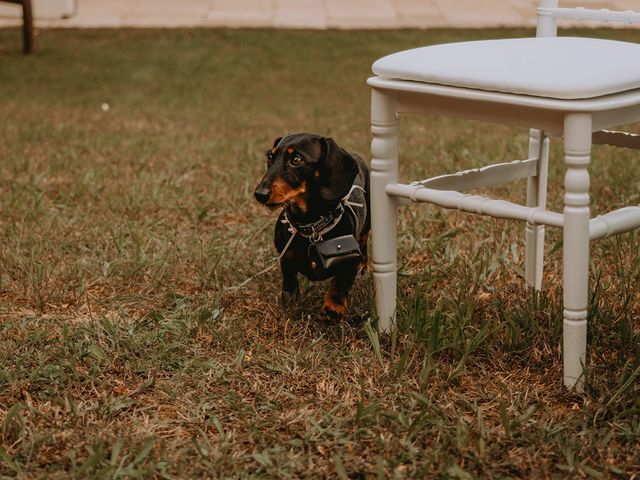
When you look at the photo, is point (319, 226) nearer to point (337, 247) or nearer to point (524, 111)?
point (337, 247)

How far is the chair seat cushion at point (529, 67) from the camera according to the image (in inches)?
77.8

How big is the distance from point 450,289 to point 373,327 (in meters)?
0.37

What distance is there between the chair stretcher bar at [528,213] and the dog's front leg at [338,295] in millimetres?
355

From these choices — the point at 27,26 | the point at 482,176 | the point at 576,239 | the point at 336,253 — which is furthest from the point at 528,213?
the point at 27,26

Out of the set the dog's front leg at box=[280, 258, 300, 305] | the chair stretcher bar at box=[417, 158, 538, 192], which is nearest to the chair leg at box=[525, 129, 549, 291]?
the chair stretcher bar at box=[417, 158, 538, 192]

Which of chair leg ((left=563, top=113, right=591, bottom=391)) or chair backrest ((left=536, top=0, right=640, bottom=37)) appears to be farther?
chair backrest ((left=536, top=0, right=640, bottom=37))

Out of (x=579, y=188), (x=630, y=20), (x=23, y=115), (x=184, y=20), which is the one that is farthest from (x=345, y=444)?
(x=184, y=20)

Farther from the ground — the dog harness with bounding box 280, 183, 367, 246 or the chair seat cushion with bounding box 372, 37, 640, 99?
the chair seat cushion with bounding box 372, 37, 640, 99

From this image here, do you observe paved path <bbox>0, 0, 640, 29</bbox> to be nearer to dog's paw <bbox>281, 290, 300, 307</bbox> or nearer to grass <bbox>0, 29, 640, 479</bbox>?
grass <bbox>0, 29, 640, 479</bbox>

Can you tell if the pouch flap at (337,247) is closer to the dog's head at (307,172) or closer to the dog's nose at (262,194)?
the dog's head at (307,172)

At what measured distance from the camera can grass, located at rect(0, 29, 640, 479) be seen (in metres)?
1.96

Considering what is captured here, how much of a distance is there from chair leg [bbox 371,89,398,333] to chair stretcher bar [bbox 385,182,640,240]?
11 centimetres

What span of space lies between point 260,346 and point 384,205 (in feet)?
1.58

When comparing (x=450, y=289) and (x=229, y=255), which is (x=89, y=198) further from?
(x=450, y=289)
